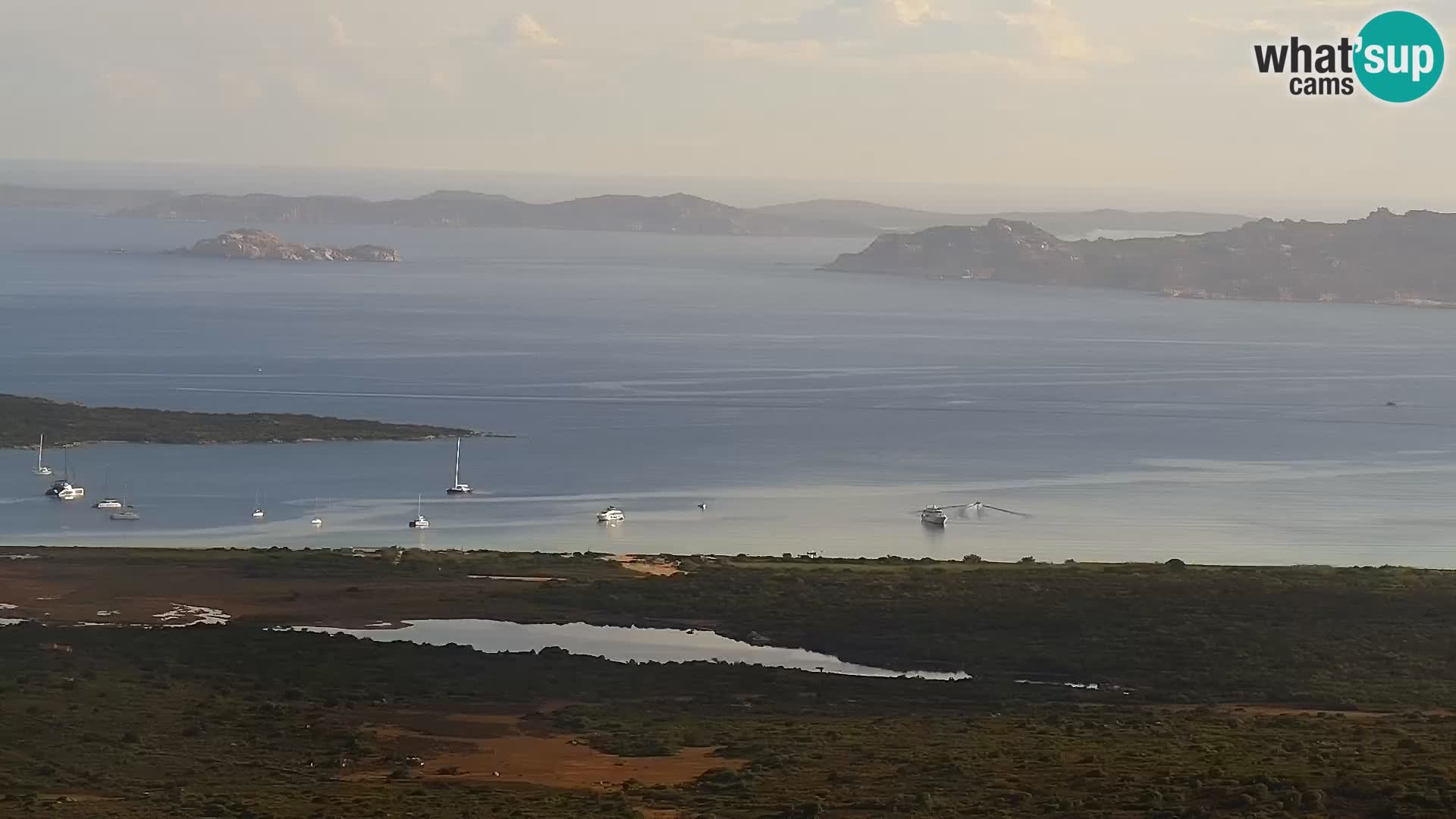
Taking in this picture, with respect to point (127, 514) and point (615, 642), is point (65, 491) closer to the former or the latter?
point (127, 514)

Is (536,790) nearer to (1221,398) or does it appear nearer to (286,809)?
(286,809)

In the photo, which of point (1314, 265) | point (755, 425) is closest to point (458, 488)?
point (755, 425)

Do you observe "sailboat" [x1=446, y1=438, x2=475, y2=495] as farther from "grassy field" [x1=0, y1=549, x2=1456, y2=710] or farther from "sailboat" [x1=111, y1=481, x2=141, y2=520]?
"grassy field" [x1=0, y1=549, x2=1456, y2=710]

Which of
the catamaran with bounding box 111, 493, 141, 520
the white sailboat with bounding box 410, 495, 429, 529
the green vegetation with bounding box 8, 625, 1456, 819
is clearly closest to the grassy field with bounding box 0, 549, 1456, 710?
the green vegetation with bounding box 8, 625, 1456, 819

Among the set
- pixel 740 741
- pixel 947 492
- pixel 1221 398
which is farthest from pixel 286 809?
pixel 1221 398

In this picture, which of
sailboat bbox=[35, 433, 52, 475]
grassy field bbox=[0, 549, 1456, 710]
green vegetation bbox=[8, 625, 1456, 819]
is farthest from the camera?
sailboat bbox=[35, 433, 52, 475]

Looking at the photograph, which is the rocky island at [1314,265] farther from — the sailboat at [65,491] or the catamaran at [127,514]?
the catamaran at [127,514]
